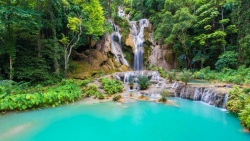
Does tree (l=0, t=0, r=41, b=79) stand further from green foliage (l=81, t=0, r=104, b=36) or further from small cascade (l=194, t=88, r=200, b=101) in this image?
A: small cascade (l=194, t=88, r=200, b=101)

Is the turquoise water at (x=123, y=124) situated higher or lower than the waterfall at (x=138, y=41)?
lower

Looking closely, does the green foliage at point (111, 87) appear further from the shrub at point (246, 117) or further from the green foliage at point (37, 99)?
the shrub at point (246, 117)

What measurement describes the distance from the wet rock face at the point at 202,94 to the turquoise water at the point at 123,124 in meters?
0.55

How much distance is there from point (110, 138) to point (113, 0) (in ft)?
73.6

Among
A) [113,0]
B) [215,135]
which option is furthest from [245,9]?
[113,0]

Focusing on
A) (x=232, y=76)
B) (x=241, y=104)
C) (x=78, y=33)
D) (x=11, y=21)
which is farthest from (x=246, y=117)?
(x=78, y=33)

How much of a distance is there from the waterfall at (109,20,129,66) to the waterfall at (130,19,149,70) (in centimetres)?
158

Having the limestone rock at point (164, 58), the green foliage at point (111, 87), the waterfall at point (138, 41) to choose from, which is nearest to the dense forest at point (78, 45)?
the green foliage at point (111, 87)

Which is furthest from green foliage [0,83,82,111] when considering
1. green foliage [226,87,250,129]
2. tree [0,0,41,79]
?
green foliage [226,87,250,129]

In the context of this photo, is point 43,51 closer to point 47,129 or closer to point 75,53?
point 75,53

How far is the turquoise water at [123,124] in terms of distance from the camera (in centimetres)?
559

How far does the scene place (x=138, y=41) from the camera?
22609 mm

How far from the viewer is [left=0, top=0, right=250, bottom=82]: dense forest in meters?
11.5

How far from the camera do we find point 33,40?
13.9 m
